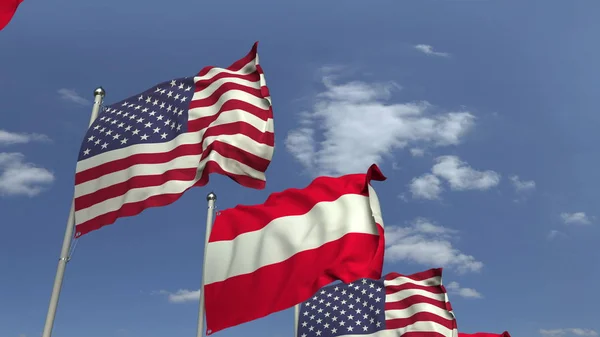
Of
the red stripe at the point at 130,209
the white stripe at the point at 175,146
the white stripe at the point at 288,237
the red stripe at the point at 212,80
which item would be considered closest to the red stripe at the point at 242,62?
the red stripe at the point at 212,80

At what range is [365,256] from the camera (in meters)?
12.1

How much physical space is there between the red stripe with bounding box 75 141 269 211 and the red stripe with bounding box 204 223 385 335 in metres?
1.77

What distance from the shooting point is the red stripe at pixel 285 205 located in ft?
44.0

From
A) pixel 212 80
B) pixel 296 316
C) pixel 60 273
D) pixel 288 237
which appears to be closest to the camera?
pixel 60 273

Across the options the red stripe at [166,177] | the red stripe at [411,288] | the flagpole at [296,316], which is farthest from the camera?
the red stripe at [411,288]

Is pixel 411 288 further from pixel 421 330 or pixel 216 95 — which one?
pixel 216 95

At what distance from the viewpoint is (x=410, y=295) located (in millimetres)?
18812

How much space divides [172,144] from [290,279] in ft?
10.9

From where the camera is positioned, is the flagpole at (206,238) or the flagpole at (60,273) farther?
the flagpole at (206,238)

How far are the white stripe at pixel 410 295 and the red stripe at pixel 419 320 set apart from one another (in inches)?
20.6

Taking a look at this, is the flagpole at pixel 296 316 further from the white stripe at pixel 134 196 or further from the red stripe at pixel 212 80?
the red stripe at pixel 212 80

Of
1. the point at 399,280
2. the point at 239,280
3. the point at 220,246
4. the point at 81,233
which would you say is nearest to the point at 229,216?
the point at 220,246

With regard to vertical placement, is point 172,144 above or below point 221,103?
below

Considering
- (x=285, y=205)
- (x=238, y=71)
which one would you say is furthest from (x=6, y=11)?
(x=285, y=205)
